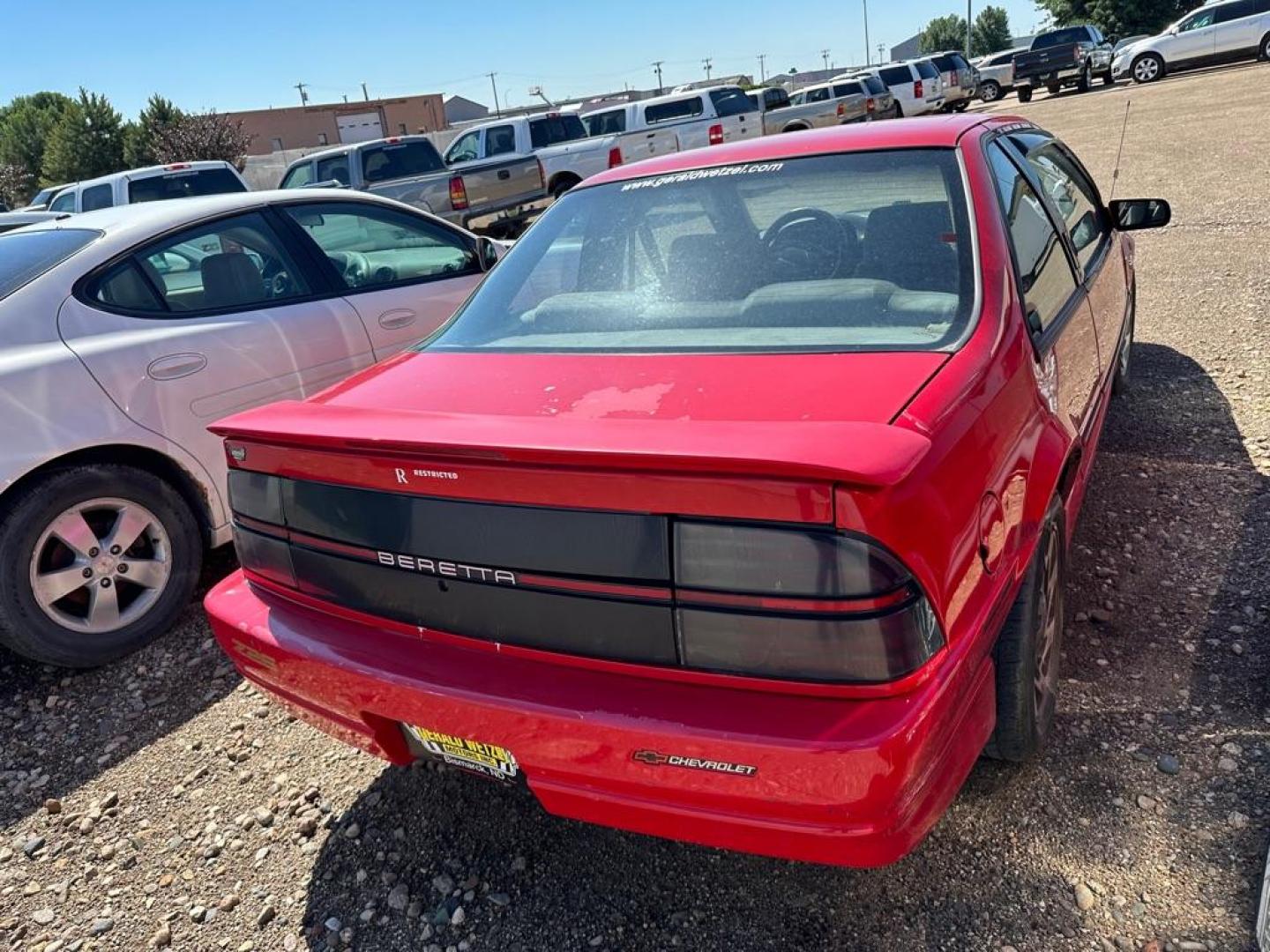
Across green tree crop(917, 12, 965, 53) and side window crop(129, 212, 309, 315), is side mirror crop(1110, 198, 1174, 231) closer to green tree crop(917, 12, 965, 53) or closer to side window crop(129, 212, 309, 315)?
side window crop(129, 212, 309, 315)

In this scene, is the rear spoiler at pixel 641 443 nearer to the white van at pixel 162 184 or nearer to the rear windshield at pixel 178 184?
the white van at pixel 162 184

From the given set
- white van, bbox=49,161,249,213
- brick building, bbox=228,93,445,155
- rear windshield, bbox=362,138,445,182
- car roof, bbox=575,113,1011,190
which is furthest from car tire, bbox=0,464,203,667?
brick building, bbox=228,93,445,155

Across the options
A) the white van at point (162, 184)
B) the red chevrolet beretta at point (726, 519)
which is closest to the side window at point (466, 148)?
the white van at point (162, 184)

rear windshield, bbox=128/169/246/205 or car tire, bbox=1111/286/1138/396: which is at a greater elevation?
rear windshield, bbox=128/169/246/205

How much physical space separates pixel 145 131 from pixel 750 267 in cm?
4390

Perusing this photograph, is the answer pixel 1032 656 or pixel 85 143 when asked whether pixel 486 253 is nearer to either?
pixel 1032 656

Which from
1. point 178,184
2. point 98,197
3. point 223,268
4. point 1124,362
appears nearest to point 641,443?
point 223,268

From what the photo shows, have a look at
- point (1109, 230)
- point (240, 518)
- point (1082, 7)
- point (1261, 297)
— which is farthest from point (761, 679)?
point (1082, 7)

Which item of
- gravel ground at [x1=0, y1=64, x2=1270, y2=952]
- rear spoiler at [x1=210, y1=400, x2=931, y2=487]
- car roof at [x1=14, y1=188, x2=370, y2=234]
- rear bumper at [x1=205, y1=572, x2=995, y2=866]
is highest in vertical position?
car roof at [x1=14, y1=188, x2=370, y2=234]

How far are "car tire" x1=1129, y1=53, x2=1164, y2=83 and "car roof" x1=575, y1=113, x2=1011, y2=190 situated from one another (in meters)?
29.8

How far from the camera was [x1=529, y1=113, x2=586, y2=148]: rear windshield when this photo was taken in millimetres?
16438

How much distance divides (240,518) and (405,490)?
2.33 feet

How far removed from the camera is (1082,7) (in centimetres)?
4516

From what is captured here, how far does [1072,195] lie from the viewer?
3.77 m
